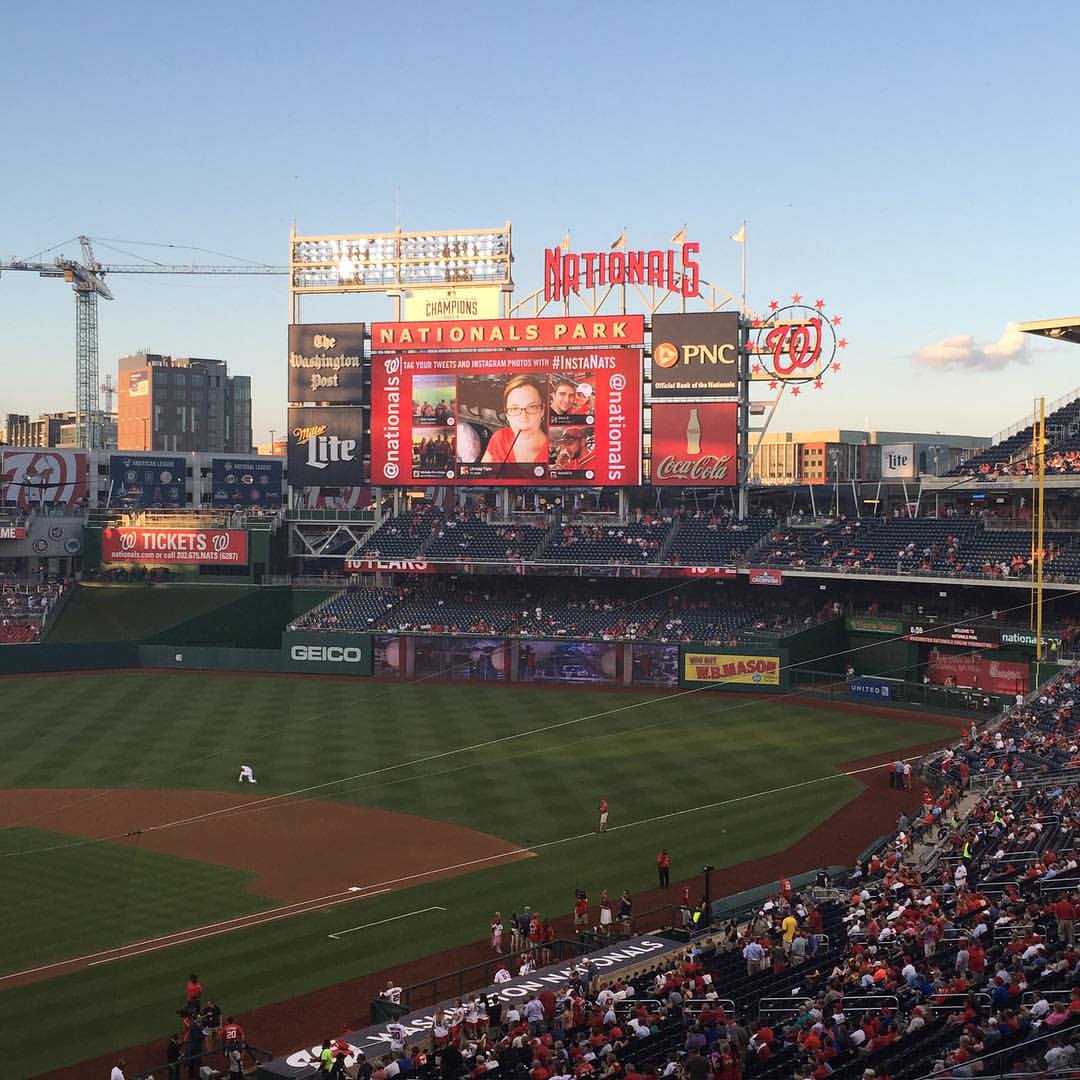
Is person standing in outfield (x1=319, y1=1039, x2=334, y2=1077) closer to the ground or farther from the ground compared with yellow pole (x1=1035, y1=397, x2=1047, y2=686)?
closer to the ground

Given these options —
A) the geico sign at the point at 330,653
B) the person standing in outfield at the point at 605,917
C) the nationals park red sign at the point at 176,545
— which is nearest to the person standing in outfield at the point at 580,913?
the person standing in outfield at the point at 605,917

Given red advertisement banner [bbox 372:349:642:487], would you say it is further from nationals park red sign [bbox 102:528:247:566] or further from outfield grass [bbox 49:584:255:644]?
outfield grass [bbox 49:584:255:644]

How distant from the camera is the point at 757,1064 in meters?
14.6

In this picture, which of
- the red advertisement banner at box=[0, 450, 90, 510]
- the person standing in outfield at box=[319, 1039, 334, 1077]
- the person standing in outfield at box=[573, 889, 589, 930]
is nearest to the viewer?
the person standing in outfield at box=[319, 1039, 334, 1077]

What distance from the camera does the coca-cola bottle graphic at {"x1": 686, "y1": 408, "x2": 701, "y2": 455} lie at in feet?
196

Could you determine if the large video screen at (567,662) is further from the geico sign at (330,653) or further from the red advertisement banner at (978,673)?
the red advertisement banner at (978,673)

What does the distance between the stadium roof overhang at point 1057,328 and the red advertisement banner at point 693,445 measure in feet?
50.1

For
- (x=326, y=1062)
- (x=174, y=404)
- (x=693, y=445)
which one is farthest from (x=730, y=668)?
Answer: (x=174, y=404)

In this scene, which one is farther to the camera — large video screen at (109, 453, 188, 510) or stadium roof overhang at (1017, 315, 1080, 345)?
large video screen at (109, 453, 188, 510)

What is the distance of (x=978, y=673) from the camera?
167 ft

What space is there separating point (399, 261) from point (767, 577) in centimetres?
2586

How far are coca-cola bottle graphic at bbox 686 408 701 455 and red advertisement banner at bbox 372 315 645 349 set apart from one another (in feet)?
14.1

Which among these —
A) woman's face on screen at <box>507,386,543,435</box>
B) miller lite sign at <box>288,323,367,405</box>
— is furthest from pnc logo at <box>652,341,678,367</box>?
miller lite sign at <box>288,323,367,405</box>

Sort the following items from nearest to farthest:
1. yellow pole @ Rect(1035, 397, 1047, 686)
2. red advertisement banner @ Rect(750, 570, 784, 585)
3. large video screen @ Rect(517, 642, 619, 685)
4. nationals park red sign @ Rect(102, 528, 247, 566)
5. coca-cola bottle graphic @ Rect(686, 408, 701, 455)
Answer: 1. yellow pole @ Rect(1035, 397, 1047, 686)
2. red advertisement banner @ Rect(750, 570, 784, 585)
3. large video screen @ Rect(517, 642, 619, 685)
4. coca-cola bottle graphic @ Rect(686, 408, 701, 455)
5. nationals park red sign @ Rect(102, 528, 247, 566)
